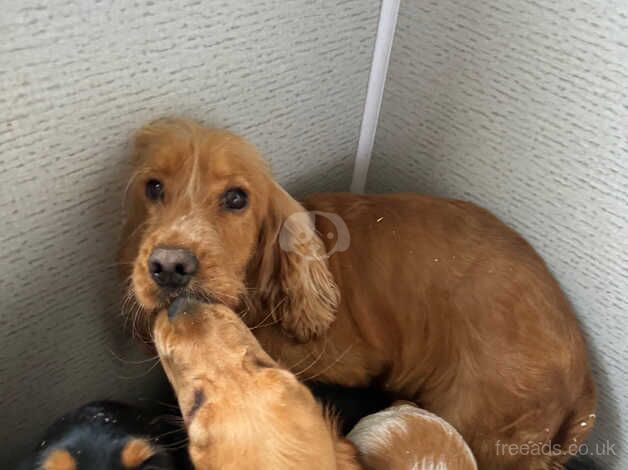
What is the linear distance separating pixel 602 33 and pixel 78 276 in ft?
3.53

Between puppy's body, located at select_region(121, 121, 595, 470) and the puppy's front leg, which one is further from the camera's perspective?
puppy's body, located at select_region(121, 121, 595, 470)

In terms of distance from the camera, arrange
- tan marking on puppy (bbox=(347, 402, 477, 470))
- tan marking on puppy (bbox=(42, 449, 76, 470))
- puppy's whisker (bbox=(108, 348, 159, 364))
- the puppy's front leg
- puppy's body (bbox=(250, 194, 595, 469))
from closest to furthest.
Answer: the puppy's front leg < tan marking on puppy (bbox=(42, 449, 76, 470)) < tan marking on puppy (bbox=(347, 402, 477, 470)) < puppy's body (bbox=(250, 194, 595, 469)) < puppy's whisker (bbox=(108, 348, 159, 364))

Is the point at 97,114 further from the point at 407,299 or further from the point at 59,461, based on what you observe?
the point at 407,299

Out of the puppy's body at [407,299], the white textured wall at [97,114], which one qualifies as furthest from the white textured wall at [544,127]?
the white textured wall at [97,114]

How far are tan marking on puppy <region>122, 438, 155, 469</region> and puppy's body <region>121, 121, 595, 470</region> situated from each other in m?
0.30

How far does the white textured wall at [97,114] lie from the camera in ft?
3.18

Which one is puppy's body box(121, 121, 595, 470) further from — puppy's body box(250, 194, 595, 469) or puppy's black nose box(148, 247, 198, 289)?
puppy's black nose box(148, 247, 198, 289)

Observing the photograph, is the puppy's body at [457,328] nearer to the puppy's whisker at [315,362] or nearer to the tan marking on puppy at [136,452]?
the puppy's whisker at [315,362]

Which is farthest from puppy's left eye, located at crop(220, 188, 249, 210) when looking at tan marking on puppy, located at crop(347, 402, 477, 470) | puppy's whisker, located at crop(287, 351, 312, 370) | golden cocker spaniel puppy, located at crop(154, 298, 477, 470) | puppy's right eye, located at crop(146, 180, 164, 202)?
tan marking on puppy, located at crop(347, 402, 477, 470)

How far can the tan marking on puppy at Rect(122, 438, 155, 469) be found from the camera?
99 centimetres

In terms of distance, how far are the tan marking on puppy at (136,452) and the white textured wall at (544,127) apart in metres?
0.90

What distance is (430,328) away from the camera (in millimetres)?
1316

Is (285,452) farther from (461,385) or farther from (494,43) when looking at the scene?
(494,43)

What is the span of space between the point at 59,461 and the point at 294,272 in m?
0.56
